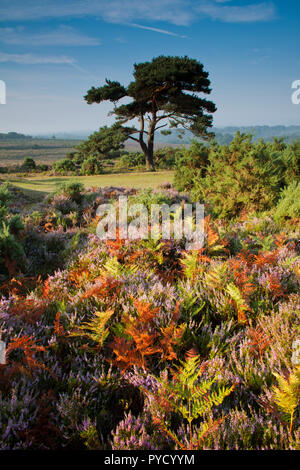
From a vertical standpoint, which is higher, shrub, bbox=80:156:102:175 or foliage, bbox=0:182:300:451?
shrub, bbox=80:156:102:175

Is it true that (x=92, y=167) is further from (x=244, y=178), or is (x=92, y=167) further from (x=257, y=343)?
Answer: (x=257, y=343)

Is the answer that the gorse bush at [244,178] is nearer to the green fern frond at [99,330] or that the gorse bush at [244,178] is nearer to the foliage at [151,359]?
the foliage at [151,359]

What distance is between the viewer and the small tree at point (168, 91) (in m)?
18.8

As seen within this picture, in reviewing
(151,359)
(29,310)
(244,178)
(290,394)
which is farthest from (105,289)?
(244,178)

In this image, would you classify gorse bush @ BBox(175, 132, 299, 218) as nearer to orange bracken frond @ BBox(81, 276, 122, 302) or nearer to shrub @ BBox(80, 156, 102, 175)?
orange bracken frond @ BBox(81, 276, 122, 302)

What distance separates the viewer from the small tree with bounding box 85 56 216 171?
738 inches

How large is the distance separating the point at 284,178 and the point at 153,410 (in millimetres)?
8605

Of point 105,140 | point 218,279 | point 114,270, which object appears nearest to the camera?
point 218,279

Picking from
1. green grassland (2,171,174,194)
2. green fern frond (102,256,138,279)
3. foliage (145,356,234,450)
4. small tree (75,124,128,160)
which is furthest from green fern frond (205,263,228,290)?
small tree (75,124,128,160)

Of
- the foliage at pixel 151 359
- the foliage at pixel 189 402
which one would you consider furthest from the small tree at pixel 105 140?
the foliage at pixel 189 402

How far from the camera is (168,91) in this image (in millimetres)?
19484

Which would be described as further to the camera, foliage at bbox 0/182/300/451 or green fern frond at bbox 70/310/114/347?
green fern frond at bbox 70/310/114/347
